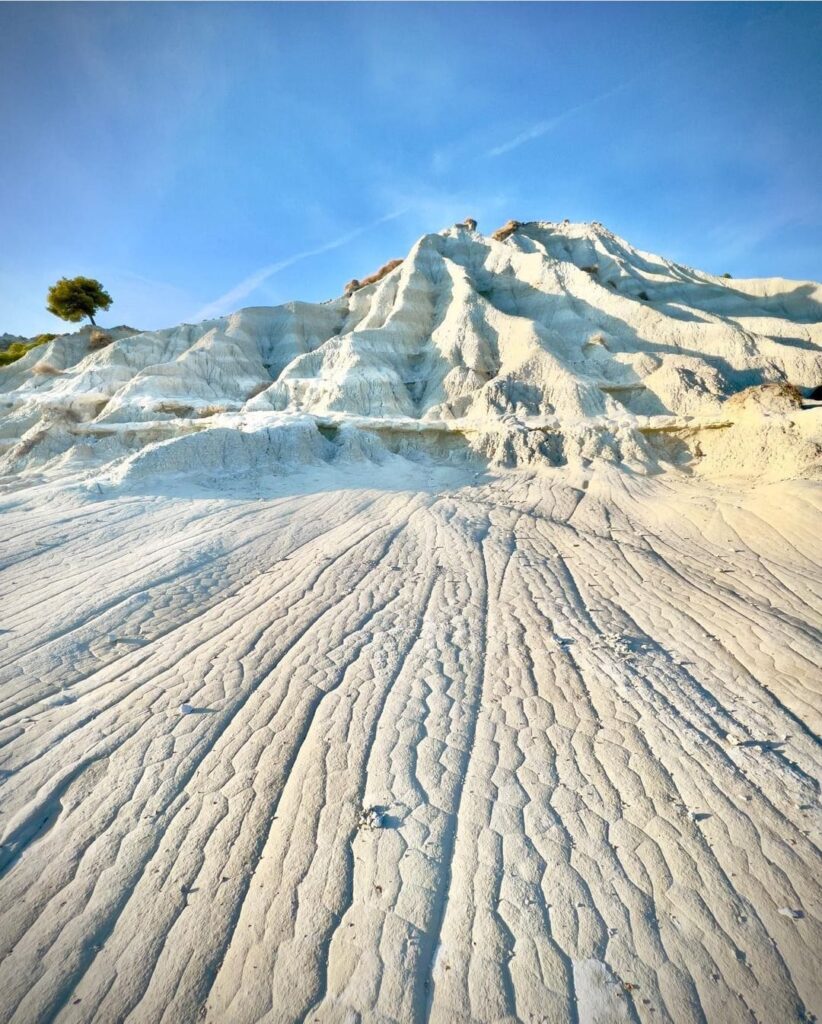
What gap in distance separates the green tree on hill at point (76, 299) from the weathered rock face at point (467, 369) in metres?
10.6

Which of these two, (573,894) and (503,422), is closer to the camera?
(573,894)

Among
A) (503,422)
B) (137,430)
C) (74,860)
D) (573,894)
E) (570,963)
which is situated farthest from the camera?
(137,430)

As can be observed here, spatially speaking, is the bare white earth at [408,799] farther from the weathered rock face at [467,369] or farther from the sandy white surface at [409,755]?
the weathered rock face at [467,369]

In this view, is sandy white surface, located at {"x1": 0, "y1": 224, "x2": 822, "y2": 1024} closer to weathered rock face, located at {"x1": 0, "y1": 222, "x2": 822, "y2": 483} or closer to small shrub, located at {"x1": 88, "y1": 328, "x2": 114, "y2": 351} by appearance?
weathered rock face, located at {"x1": 0, "y1": 222, "x2": 822, "y2": 483}

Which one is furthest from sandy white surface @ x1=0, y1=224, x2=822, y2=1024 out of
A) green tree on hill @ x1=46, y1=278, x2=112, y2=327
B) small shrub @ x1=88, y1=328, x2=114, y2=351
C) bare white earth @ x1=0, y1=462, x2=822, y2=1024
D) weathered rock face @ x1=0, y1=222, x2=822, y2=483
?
green tree on hill @ x1=46, y1=278, x2=112, y2=327

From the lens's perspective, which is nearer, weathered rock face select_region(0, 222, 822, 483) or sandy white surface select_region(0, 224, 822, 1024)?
sandy white surface select_region(0, 224, 822, 1024)

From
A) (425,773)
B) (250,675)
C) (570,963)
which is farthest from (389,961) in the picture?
(250,675)

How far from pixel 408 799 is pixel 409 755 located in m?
0.42

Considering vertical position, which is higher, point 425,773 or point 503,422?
point 503,422

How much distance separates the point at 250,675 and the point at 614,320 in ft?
75.1

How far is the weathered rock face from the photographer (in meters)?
16.5

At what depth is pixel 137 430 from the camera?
18.2m

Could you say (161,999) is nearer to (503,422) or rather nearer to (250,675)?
(250,675)

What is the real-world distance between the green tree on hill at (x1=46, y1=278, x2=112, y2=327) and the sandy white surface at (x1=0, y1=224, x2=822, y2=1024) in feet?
113
